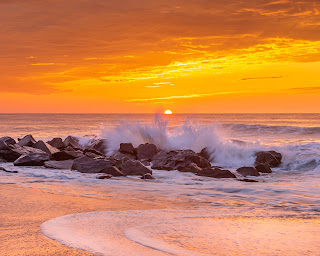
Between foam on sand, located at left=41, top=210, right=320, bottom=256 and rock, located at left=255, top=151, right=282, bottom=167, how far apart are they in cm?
875

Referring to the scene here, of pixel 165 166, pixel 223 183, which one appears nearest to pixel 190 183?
pixel 223 183

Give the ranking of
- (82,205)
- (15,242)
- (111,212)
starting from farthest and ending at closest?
(82,205) → (111,212) → (15,242)

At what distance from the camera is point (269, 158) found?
47.5ft

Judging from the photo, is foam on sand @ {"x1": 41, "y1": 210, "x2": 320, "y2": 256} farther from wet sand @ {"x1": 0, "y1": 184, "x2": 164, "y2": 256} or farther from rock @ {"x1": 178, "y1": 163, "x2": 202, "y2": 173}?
rock @ {"x1": 178, "y1": 163, "x2": 202, "y2": 173}

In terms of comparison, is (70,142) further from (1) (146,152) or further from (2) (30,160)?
(2) (30,160)

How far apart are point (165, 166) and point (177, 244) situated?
8363 millimetres

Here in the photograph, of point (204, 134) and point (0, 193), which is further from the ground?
point (204, 134)

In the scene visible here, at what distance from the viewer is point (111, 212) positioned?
5688 millimetres

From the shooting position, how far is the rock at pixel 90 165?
11000 mm

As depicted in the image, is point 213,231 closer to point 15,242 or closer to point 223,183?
point 15,242

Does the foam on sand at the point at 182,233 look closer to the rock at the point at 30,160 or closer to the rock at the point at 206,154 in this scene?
the rock at the point at 30,160

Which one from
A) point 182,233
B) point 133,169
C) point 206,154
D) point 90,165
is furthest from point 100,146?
point 182,233

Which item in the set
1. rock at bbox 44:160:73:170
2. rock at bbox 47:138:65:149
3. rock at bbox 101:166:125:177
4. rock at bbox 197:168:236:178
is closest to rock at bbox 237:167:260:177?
rock at bbox 197:168:236:178

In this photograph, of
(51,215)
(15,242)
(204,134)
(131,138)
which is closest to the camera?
(15,242)
